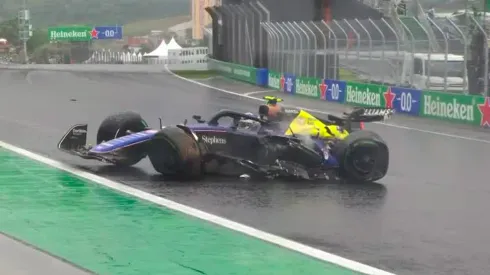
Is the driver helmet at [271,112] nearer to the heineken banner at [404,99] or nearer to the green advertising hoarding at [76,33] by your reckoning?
the heineken banner at [404,99]

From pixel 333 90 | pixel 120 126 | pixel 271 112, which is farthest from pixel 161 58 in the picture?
pixel 271 112

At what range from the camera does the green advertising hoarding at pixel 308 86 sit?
3247 centimetres

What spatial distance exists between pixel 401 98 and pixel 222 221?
59.6ft

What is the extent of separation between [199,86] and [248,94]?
16.2 ft

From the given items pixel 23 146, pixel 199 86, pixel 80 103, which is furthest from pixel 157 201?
pixel 199 86

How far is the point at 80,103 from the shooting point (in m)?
27.0

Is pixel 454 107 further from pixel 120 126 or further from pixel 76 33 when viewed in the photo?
pixel 76 33

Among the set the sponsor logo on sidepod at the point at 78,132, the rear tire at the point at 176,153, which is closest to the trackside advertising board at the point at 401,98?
the rear tire at the point at 176,153

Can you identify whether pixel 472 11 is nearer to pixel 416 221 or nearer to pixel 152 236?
pixel 416 221

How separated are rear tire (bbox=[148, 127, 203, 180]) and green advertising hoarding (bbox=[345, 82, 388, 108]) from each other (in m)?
15.8

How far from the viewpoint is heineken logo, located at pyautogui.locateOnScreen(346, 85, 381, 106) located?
2754cm

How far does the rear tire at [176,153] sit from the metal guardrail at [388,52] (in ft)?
44.1

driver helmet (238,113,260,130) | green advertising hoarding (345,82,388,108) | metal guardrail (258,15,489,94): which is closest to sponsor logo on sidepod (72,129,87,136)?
driver helmet (238,113,260,130)

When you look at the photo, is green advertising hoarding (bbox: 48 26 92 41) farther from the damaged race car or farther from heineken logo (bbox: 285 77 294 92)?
the damaged race car
